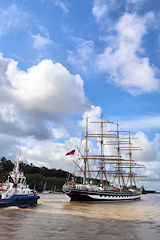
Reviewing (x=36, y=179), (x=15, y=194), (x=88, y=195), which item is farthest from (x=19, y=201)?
(x=36, y=179)

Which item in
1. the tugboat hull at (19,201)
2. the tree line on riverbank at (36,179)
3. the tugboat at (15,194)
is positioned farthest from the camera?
the tree line on riverbank at (36,179)

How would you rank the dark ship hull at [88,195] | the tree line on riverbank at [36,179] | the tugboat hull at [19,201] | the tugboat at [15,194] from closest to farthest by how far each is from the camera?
1. the tugboat hull at [19,201]
2. the tugboat at [15,194]
3. the dark ship hull at [88,195]
4. the tree line on riverbank at [36,179]

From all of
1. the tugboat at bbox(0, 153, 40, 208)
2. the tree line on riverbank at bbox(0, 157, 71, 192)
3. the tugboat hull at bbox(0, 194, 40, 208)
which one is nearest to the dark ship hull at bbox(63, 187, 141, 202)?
the tugboat at bbox(0, 153, 40, 208)

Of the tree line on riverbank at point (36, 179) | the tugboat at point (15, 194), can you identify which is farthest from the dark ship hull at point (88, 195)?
the tree line on riverbank at point (36, 179)

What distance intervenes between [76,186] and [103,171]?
983 inches

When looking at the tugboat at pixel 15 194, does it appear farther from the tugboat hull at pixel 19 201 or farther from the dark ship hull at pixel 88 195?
the dark ship hull at pixel 88 195

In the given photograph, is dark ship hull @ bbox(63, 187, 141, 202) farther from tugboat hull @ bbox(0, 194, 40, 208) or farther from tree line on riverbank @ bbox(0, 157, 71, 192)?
tree line on riverbank @ bbox(0, 157, 71, 192)

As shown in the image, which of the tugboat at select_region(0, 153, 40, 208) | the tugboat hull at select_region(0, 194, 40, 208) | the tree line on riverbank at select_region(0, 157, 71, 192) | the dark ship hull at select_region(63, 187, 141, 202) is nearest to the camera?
the tugboat hull at select_region(0, 194, 40, 208)

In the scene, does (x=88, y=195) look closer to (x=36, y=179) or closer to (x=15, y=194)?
(x=15, y=194)

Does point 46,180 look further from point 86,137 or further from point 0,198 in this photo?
point 0,198

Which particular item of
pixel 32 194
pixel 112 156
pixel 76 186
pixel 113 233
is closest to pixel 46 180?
pixel 112 156

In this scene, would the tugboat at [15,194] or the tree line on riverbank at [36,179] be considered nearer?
the tugboat at [15,194]

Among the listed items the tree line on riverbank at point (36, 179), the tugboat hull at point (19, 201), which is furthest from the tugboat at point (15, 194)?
the tree line on riverbank at point (36, 179)

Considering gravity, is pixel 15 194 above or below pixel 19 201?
above
